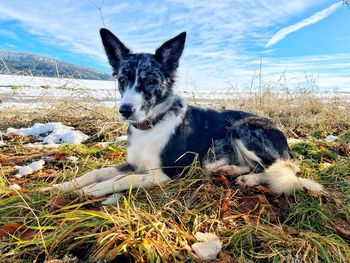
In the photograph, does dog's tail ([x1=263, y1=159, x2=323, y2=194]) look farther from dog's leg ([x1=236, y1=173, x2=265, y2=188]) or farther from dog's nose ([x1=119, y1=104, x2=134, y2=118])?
dog's nose ([x1=119, y1=104, x2=134, y2=118])

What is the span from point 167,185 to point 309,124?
5684mm

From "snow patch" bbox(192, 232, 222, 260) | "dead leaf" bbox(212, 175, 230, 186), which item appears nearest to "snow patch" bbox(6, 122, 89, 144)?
"dead leaf" bbox(212, 175, 230, 186)

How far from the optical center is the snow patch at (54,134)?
5586 mm

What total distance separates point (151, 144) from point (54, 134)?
9.75ft

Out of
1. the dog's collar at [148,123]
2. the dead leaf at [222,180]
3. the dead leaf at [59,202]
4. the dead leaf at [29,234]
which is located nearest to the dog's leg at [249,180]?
the dead leaf at [222,180]

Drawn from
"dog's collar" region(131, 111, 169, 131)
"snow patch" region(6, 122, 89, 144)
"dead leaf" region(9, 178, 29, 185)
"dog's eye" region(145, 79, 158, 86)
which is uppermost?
"dog's eye" region(145, 79, 158, 86)

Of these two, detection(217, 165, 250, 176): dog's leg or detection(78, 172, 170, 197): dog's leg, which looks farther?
detection(217, 165, 250, 176): dog's leg

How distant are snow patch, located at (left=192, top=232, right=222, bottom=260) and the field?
0.13 ft

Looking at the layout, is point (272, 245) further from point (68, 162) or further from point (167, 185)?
point (68, 162)

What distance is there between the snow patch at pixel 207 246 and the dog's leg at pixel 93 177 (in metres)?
1.37

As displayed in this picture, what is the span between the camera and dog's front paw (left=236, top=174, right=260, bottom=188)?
3146 mm

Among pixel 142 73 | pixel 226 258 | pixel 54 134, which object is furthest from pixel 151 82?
pixel 54 134

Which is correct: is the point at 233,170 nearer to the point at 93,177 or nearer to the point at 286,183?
the point at 286,183

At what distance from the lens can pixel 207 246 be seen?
1961 millimetres
